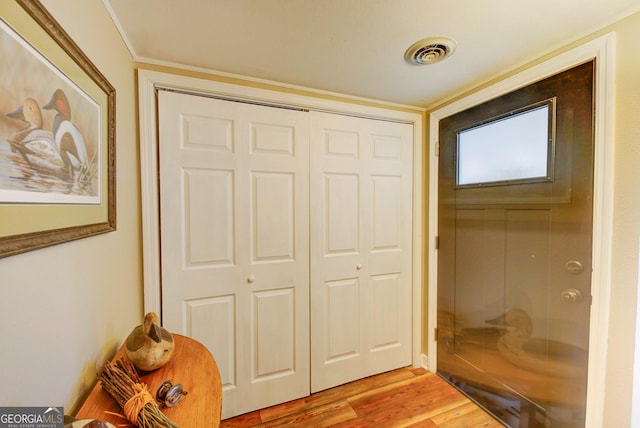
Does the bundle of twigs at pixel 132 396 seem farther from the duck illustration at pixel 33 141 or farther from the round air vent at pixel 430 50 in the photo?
the round air vent at pixel 430 50

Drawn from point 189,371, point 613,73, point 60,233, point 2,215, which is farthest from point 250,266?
point 613,73

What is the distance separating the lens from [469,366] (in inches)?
66.5

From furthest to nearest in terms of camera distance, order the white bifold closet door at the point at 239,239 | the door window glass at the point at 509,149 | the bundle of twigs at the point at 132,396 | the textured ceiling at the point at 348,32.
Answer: the white bifold closet door at the point at 239,239, the door window glass at the point at 509,149, the textured ceiling at the point at 348,32, the bundle of twigs at the point at 132,396

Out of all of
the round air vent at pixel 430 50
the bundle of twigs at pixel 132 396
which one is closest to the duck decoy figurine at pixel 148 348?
the bundle of twigs at pixel 132 396

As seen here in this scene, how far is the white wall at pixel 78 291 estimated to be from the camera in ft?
1.74

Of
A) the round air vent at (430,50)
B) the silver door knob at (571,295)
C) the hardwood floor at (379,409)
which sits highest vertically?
the round air vent at (430,50)

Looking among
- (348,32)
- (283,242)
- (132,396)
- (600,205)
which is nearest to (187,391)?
(132,396)

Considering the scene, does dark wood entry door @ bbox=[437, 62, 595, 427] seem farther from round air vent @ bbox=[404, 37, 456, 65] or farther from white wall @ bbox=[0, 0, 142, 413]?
white wall @ bbox=[0, 0, 142, 413]

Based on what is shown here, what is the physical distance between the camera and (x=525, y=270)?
4.45 ft

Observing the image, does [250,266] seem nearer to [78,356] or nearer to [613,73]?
[78,356]

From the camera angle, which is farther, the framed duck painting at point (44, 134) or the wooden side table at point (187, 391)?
the wooden side table at point (187, 391)

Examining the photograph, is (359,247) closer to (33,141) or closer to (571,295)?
(571,295)

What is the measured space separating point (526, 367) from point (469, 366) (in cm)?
40

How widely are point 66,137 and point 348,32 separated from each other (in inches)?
44.4
